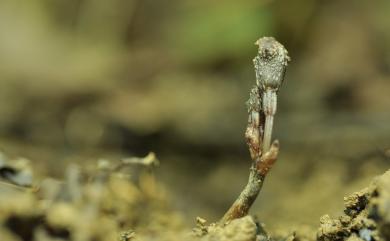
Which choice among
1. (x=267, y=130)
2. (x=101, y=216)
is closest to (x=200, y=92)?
(x=101, y=216)

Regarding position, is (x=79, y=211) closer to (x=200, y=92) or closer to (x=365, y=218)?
(x=365, y=218)

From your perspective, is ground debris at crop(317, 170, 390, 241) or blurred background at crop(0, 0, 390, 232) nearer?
ground debris at crop(317, 170, 390, 241)

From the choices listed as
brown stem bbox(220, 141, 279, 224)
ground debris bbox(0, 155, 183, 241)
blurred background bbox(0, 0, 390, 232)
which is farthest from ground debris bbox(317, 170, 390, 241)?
blurred background bbox(0, 0, 390, 232)

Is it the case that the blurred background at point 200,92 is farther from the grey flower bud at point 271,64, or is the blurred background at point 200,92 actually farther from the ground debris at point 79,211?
the grey flower bud at point 271,64

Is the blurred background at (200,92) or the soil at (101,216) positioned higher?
the blurred background at (200,92)

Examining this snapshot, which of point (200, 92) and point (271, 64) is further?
point (200, 92)

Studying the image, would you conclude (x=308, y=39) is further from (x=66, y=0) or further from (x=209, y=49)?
(x=66, y=0)

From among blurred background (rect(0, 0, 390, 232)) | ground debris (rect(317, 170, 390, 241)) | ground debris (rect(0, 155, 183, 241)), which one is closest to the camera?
ground debris (rect(317, 170, 390, 241))

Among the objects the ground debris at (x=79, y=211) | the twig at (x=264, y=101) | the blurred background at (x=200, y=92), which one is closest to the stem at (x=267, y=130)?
the twig at (x=264, y=101)

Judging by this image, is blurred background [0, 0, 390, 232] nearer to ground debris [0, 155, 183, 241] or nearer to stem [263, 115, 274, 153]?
ground debris [0, 155, 183, 241]
